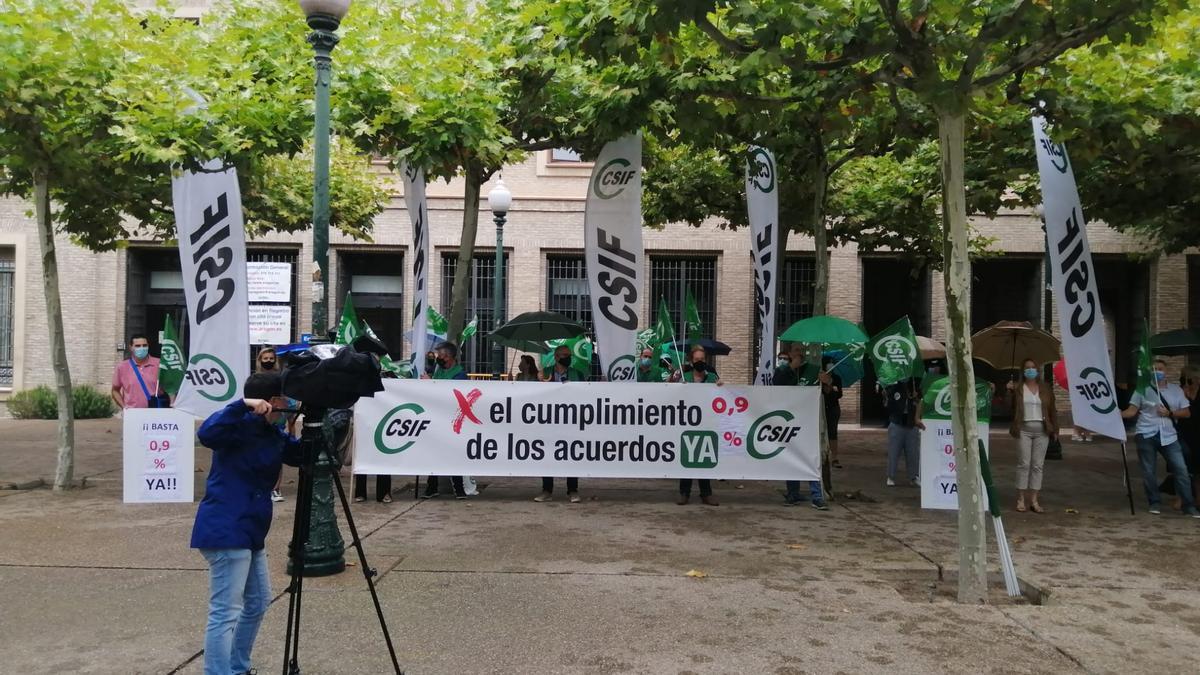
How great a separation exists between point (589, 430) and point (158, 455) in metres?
4.48

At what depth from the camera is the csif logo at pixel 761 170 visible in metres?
10.3

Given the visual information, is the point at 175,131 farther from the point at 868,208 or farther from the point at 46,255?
the point at 868,208

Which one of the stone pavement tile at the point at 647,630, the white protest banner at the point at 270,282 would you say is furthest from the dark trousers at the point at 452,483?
the white protest banner at the point at 270,282

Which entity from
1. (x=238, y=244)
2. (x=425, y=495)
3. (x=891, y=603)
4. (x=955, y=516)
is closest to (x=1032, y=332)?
(x=955, y=516)

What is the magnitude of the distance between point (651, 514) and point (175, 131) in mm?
6479

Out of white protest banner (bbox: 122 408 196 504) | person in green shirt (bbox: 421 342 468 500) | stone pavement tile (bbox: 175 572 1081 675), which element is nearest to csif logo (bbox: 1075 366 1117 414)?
stone pavement tile (bbox: 175 572 1081 675)

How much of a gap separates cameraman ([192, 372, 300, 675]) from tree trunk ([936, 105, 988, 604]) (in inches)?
186

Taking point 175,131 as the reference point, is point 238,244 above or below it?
below

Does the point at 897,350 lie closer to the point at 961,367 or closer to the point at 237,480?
the point at 961,367

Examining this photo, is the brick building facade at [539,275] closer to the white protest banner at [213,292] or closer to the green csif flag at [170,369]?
the green csif flag at [170,369]

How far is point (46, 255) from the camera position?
11.1 meters

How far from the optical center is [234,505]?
4.45 meters

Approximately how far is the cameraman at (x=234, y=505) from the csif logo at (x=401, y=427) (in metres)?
5.89

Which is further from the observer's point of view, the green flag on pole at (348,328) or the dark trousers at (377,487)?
the green flag on pole at (348,328)
